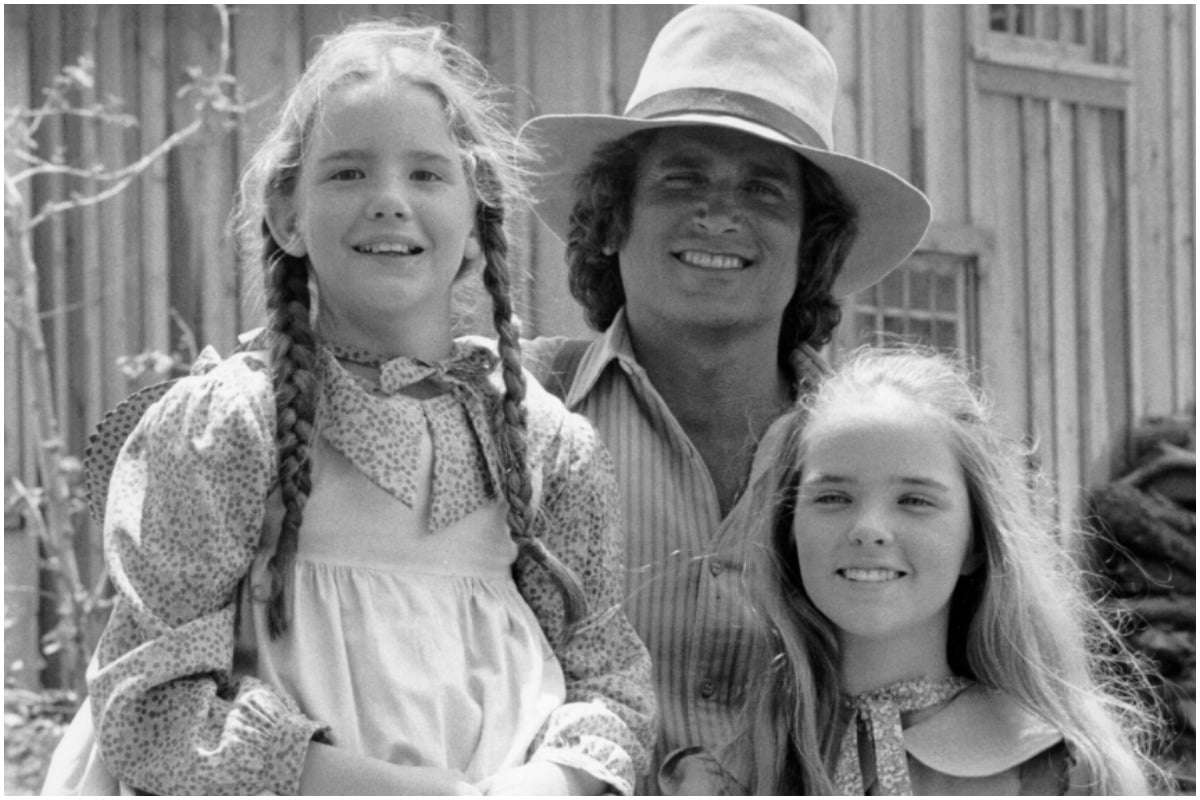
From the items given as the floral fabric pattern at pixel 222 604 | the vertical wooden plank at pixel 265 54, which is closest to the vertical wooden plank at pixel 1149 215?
the vertical wooden plank at pixel 265 54

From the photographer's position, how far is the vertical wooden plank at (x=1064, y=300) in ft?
22.5

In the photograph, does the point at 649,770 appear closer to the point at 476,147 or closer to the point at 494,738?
the point at 494,738

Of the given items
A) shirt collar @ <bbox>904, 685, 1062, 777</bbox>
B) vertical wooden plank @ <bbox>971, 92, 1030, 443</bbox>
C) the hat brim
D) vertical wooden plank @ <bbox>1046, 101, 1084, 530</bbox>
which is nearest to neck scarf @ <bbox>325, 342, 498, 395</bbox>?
the hat brim

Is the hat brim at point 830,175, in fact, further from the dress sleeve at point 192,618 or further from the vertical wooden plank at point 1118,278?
the vertical wooden plank at point 1118,278

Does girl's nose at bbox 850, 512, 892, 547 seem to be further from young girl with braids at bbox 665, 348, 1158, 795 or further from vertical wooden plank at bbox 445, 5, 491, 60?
vertical wooden plank at bbox 445, 5, 491, 60

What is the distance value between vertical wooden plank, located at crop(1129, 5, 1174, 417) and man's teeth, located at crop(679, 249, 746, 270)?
15.3ft

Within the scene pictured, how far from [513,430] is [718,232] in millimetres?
652

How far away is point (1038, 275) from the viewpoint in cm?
686

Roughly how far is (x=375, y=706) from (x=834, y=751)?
0.66 meters

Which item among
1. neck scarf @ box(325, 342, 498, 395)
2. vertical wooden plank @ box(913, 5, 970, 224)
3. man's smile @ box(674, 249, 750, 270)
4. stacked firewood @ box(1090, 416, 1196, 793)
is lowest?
stacked firewood @ box(1090, 416, 1196, 793)

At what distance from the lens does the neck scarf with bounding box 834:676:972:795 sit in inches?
94.6

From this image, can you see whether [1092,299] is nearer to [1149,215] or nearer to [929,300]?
[1149,215]

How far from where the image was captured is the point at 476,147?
7.63ft

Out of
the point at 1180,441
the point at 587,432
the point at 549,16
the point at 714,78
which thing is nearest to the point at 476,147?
the point at 587,432
